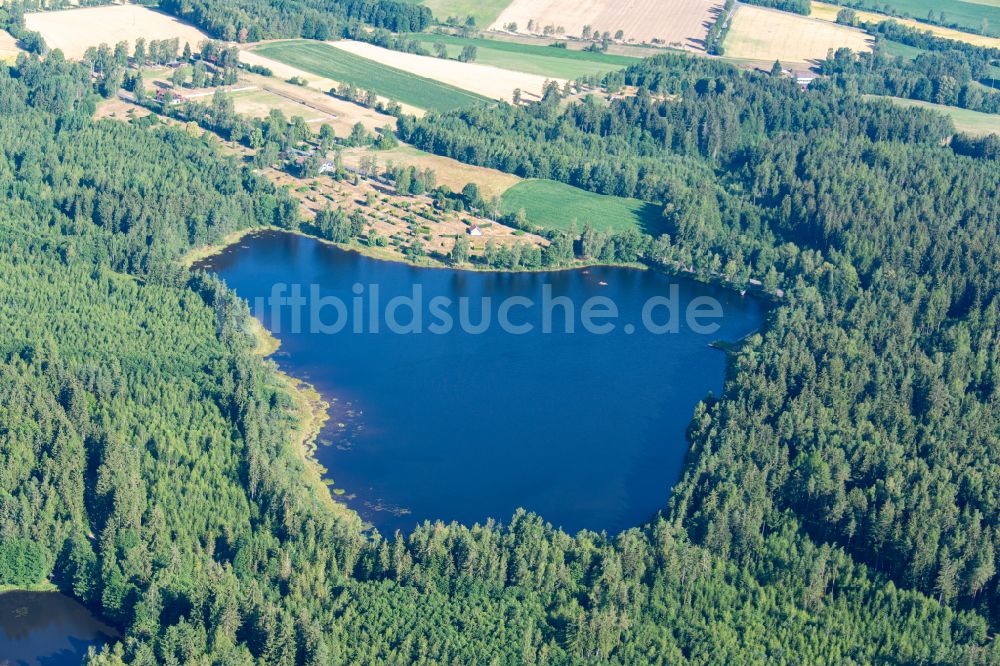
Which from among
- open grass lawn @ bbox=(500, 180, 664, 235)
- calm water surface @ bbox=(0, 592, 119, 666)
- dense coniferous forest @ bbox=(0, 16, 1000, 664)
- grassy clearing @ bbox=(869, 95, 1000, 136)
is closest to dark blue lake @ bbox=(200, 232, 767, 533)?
dense coniferous forest @ bbox=(0, 16, 1000, 664)

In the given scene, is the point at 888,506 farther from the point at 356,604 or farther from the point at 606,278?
the point at 606,278

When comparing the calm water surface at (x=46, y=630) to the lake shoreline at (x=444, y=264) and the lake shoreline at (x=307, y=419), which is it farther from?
the lake shoreline at (x=444, y=264)

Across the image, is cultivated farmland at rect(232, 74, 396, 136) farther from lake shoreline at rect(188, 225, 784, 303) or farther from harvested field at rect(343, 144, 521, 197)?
lake shoreline at rect(188, 225, 784, 303)

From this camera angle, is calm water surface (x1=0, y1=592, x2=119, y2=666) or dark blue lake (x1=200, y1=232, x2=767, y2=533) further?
dark blue lake (x1=200, y1=232, x2=767, y2=533)

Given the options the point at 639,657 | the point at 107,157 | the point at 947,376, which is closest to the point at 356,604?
the point at 639,657

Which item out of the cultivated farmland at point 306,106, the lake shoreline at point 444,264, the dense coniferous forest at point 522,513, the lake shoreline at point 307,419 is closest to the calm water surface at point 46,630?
the dense coniferous forest at point 522,513

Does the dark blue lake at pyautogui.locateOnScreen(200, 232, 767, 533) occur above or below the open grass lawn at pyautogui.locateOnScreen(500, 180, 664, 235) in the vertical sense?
below
